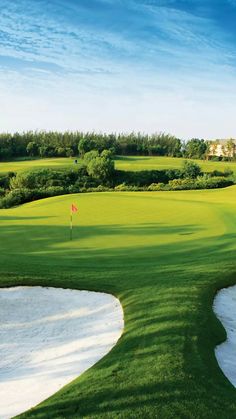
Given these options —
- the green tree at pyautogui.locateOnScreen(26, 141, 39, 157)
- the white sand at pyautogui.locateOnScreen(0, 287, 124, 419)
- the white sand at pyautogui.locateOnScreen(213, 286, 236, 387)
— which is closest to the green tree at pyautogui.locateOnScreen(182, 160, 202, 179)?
the green tree at pyautogui.locateOnScreen(26, 141, 39, 157)

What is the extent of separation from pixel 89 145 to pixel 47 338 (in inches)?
3411

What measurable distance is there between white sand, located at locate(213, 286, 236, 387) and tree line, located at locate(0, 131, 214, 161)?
7746 centimetres

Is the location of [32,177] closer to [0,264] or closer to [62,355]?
[0,264]

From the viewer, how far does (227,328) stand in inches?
397

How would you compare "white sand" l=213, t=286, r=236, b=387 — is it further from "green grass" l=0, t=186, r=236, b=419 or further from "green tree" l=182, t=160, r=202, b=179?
"green tree" l=182, t=160, r=202, b=179

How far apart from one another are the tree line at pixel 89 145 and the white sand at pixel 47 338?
255ft

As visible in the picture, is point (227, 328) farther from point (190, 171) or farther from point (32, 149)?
point (32, 149)

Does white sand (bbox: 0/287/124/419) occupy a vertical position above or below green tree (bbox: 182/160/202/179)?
below

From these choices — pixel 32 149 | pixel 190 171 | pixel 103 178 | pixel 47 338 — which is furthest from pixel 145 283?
pixel 32 149

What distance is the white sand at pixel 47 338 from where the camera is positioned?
24.8 ft

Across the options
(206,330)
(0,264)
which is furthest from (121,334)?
(0,264)

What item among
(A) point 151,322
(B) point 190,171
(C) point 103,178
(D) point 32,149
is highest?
(D) point 32,149

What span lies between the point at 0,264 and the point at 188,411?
894 cm

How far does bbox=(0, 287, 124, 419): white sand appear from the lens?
24.8ft
